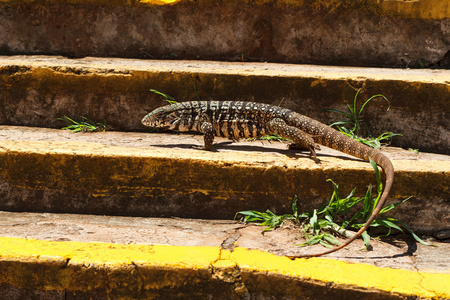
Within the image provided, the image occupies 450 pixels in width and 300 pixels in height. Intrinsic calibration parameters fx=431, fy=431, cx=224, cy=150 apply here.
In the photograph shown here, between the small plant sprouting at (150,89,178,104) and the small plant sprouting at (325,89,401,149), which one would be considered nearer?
the small plant sprouting at (325,89,401,149)

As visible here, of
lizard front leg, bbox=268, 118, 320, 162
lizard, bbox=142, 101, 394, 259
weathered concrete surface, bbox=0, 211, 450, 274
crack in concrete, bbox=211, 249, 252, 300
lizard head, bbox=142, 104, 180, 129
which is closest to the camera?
crack in concrete, bbox=211, 249, 252, 300

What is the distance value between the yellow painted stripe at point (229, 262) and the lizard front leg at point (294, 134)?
5.10ft

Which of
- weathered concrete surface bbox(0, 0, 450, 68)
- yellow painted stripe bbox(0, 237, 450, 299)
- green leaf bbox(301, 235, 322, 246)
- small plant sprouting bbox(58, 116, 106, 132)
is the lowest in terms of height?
green leaf bbox(301, 235, 322, 246)

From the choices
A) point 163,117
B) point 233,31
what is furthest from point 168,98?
point 233,31

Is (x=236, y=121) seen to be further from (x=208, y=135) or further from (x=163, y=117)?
(x=163, y=117)

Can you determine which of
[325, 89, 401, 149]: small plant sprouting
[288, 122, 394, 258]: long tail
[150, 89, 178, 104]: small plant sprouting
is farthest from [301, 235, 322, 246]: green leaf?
[150, 89, 178, 104]: small plant sprouting

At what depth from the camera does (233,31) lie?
→ 6.97m

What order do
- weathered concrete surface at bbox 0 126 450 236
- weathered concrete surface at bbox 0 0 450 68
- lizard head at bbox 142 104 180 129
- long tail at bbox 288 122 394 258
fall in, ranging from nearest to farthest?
long tail at bbox 288 122 394 258, weathered concrete surface at bbox 0 126 450 236, lizard head at bbox 142 104 180 129, weathered concrete surface at bbox 0 0 450 68

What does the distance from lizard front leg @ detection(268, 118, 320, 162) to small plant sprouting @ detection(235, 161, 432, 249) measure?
2.08 ft

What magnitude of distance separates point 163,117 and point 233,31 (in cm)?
244

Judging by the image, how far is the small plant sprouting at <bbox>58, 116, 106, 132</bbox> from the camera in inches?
222

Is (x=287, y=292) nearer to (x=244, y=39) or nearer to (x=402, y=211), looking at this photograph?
(x=402, y=211)

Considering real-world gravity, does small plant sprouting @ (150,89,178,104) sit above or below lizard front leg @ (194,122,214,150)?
above

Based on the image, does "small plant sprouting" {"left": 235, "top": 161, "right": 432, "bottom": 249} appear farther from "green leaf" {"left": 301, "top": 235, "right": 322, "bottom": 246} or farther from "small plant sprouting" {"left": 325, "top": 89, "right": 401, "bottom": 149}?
"small plant sprouting" {"left": 325, "top": 89, "right": 401, "bottom": 149}
